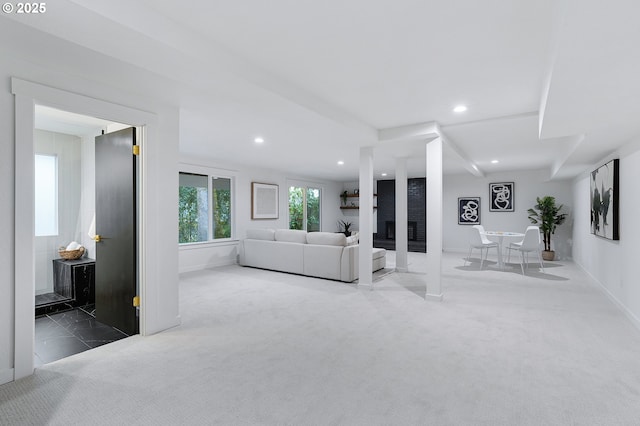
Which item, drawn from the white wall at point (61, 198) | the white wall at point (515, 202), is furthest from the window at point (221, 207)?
the white wall at point (515, 202)

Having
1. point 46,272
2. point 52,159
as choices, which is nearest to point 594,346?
point 46,272

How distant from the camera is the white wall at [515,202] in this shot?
8.10 meters

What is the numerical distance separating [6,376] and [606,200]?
6351 millimetres

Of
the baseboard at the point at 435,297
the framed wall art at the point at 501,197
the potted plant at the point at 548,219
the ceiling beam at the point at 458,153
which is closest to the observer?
the baseboard at the point at 435,297

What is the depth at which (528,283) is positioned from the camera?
17.2ft

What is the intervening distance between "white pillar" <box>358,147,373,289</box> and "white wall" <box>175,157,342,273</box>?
3291 mm

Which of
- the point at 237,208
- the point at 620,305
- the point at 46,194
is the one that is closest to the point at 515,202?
the point at 620,305

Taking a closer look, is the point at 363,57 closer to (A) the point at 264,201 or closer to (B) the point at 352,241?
(B) the point at 352,241

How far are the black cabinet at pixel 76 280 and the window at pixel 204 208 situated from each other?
7.19 feet

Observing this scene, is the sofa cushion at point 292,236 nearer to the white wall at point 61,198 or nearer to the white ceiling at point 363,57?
the white ceiling at point 363,57

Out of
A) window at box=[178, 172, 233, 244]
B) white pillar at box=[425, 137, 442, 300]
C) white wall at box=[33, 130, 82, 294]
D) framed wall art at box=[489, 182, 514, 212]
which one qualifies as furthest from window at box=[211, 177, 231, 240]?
framed wall art at box=[489, 182, 514, 212]

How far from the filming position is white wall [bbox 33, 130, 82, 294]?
433 cm

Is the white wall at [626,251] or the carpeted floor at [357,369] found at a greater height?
the white wall at [626,251]

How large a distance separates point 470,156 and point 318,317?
177 inches
